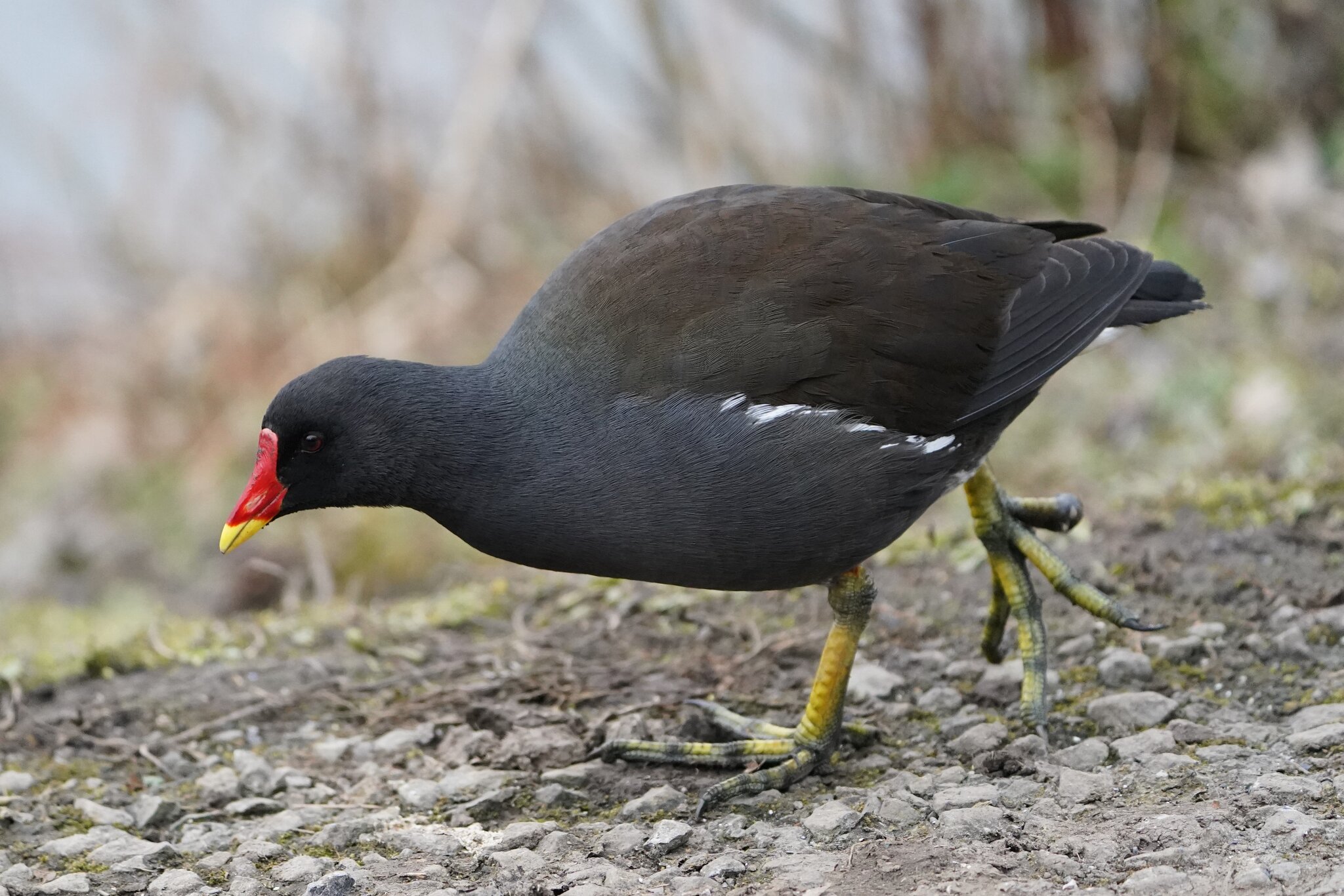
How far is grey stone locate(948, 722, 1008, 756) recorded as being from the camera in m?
2.97

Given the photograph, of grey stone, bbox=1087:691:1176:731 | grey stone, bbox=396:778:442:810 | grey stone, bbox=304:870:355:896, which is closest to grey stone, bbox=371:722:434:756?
grey stone, bbox=396:778:442:810

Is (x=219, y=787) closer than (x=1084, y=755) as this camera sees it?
No

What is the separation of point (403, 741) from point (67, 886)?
828 mm

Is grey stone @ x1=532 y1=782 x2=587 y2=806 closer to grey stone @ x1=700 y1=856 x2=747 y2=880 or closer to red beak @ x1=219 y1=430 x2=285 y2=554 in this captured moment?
grey stone @ x1=700 y1=856 x2=747 y2=880

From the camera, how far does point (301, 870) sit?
2.60 meters

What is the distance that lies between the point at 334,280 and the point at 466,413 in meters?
5.66

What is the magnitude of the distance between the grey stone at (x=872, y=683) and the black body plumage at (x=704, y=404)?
49 centimetres

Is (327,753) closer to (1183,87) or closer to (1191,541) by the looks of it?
(1191,541)

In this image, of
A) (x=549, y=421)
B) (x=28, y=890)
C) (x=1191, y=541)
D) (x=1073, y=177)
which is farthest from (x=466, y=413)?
(x=1073, y=177)

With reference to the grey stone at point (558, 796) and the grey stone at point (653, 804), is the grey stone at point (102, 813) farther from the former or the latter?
the grey stone at point (653, 804)

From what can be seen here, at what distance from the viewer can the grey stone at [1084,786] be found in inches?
105

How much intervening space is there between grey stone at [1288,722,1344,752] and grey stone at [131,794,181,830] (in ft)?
7.51

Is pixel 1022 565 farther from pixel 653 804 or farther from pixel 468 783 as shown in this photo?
pixel 468 783

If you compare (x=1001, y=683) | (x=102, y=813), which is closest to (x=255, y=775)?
(x=102, y=813)
